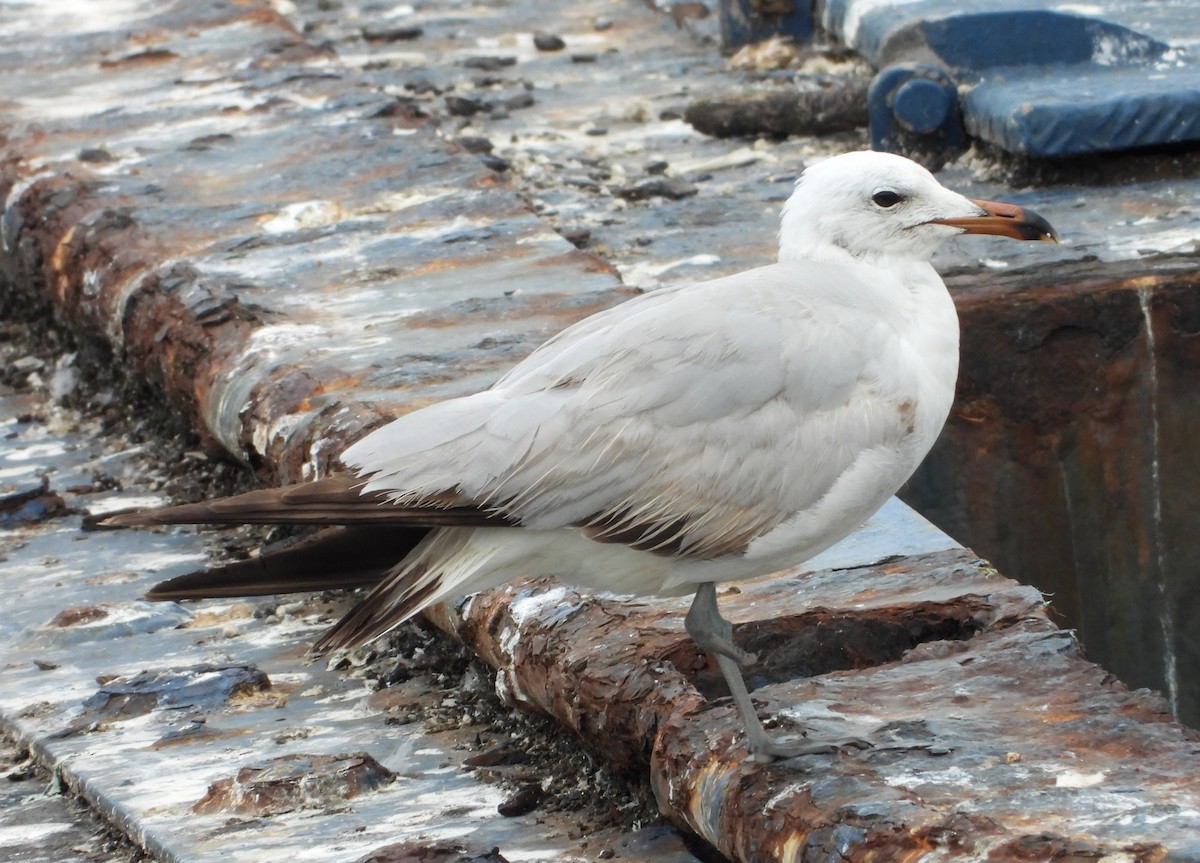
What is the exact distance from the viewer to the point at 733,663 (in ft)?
8.95

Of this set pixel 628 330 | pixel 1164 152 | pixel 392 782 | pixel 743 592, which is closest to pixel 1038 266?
pixel 1164 152

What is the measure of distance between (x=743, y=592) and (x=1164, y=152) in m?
2.44

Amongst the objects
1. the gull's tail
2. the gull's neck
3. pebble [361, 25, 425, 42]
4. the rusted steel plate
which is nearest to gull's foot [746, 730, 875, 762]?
the gull's tail

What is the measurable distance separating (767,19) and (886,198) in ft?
→ 11.5

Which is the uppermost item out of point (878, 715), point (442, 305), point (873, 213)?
point (873, 213)

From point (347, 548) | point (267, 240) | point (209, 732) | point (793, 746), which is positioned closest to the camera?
point (793, 746)

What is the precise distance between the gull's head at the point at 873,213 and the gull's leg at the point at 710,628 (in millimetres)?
626

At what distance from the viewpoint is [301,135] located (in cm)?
544

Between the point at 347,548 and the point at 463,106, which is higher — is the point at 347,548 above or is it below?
below

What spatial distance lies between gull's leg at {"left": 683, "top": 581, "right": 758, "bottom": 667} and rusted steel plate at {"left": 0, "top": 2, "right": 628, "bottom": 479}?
977 mm

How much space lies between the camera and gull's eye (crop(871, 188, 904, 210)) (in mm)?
3100

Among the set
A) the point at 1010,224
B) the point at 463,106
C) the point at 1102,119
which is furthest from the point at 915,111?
the point at 1010,224

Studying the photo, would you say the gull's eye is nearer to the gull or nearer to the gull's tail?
the gull

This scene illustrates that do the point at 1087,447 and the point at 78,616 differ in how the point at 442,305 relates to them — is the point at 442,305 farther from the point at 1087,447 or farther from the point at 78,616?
the point at 1087,447
